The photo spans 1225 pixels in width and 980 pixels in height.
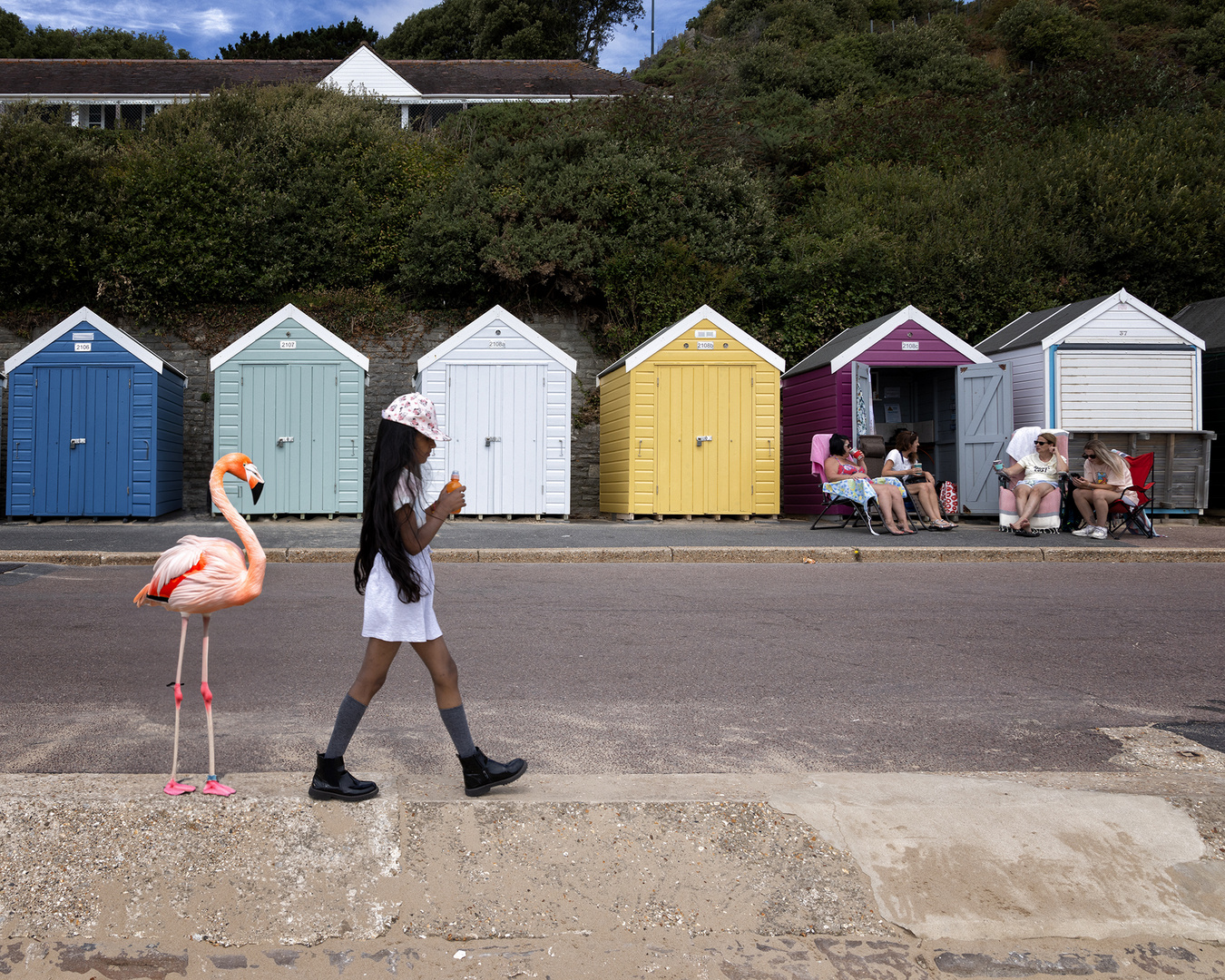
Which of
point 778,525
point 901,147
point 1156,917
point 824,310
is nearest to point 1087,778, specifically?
point 1156,917

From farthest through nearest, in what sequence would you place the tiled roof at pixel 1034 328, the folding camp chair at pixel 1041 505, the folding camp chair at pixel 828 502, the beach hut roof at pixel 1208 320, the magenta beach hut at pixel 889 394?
the beach hut roof at pixel 1208 320 < the tiled roof at pixel 1034 328 < the magenta beach hut at pixel 889 394 < the folding camp chair at pixel 828 502 < the folding camp chair at pixel 1041 505

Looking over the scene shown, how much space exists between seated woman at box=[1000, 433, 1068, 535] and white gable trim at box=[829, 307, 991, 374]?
2231 millimetres

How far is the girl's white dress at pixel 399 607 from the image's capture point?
3.43m

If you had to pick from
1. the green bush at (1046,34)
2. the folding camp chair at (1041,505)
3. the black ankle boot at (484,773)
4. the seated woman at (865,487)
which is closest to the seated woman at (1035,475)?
the folding camp chair at (1041,505)

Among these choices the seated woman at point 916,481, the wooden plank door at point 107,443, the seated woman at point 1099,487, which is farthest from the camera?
the wooden plank door at point 107,443

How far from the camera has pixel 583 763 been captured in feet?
13.9

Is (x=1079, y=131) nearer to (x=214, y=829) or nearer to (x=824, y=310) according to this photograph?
(x=824, y=310)

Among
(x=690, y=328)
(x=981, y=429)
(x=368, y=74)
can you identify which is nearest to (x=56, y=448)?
(x=690, y=328)

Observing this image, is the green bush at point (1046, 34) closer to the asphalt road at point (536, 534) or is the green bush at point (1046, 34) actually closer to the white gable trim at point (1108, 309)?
the white gable trim at point (1108, 309)

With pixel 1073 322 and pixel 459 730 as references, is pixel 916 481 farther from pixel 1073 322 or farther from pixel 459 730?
pixel 459 730

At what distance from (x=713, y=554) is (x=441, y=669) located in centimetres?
792

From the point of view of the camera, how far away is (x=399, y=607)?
3.45 meters

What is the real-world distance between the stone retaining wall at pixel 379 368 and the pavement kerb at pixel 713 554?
7.24m

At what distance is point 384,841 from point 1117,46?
4718 cm
